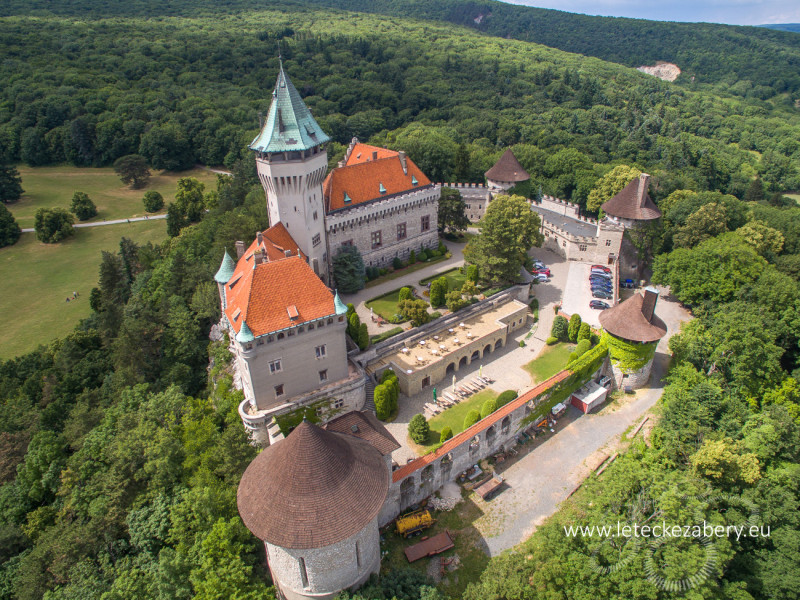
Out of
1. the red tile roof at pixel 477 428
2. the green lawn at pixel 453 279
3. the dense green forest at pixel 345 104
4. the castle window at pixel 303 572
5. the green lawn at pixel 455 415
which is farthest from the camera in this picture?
the dense green forest at pixel 345 104

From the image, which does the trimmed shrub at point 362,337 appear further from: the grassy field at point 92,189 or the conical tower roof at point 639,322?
the grassy field at point 92,189

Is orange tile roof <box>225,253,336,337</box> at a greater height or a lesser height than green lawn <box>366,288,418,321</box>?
greater

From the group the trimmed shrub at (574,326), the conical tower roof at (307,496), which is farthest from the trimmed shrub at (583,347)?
the conical tower roof at (307,496)

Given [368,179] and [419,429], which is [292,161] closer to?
[368,179]

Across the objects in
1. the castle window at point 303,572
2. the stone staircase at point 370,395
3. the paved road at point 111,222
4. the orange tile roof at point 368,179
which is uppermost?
the orange tile roof at point 368,179

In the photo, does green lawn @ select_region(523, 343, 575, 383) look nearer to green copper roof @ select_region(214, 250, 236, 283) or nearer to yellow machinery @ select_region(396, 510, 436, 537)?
yellow machinery @ select_region(396, 510, 436, 537)

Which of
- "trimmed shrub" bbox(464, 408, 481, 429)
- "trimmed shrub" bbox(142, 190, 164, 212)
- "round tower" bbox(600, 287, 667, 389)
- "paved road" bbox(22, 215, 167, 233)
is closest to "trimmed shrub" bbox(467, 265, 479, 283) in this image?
"round tower" bbox(600, 287, 667, 389)
